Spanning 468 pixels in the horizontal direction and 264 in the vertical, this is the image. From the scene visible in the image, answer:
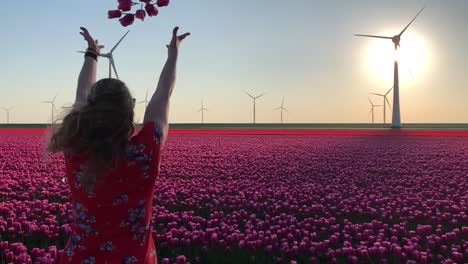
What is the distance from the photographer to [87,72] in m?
3.98

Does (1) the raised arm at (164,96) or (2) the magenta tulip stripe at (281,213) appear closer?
(1) the raised arm at (164,96)

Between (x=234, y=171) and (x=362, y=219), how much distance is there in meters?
7.18

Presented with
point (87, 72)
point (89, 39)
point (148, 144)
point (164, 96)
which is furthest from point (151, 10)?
point (89, 39)

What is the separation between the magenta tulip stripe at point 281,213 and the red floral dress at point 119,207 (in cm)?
274

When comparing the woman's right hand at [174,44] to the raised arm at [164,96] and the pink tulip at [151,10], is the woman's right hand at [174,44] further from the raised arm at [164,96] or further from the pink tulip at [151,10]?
the pink tulip at [151,10]

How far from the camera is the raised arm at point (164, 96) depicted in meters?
3.47

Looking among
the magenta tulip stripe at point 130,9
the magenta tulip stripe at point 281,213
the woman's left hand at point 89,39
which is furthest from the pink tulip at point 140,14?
the magenta tulip stripe at point 281,213

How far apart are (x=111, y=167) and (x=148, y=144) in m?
0.27

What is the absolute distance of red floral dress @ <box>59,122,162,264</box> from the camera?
3.36 meters

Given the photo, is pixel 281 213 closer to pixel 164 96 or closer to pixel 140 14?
pixel 164 96

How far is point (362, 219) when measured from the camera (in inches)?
386

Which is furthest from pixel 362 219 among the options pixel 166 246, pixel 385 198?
pixel 166 246

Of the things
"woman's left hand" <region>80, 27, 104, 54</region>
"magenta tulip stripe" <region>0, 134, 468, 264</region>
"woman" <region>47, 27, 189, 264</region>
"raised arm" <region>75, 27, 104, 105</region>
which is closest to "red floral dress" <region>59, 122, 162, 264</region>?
"woman" <region>47, 27, 189, 264</region>

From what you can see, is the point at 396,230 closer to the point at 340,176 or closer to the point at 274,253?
the point at 274,253
